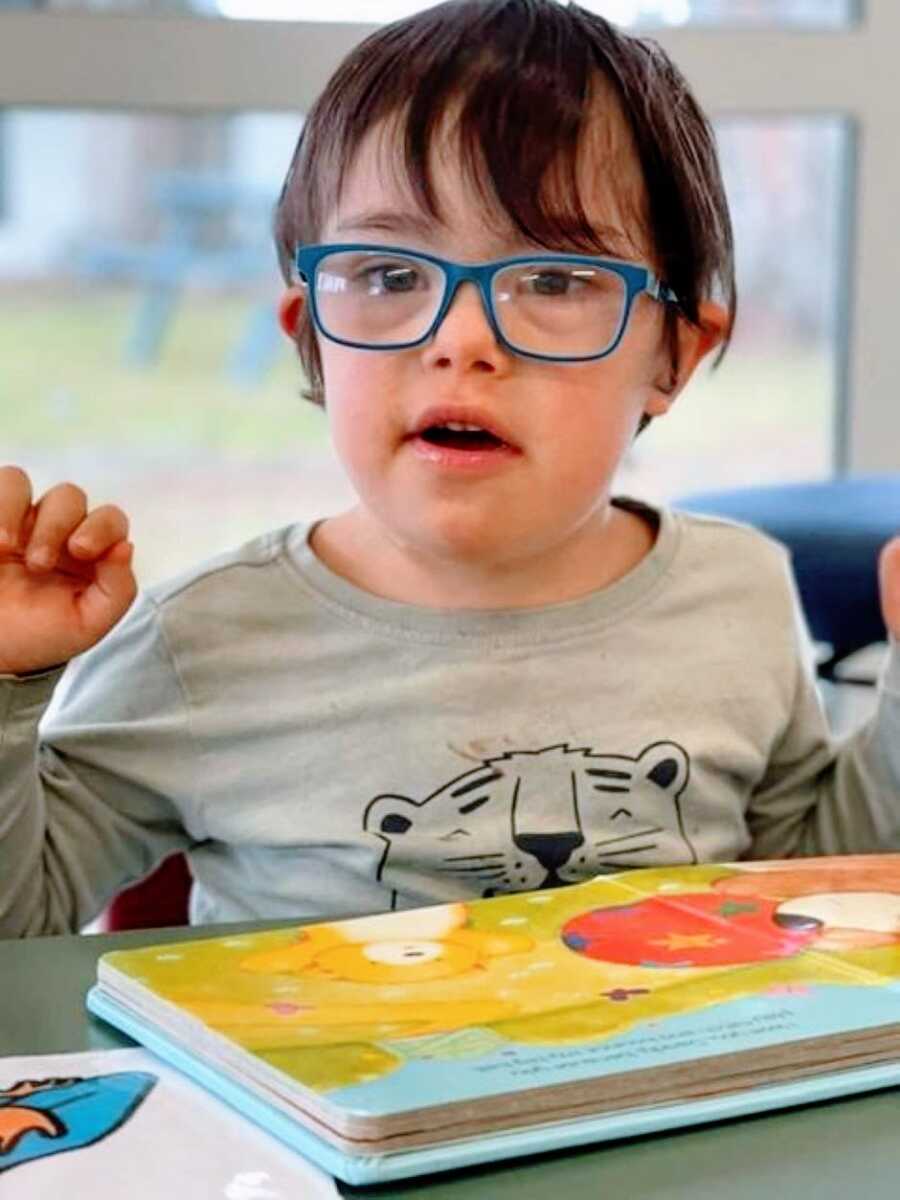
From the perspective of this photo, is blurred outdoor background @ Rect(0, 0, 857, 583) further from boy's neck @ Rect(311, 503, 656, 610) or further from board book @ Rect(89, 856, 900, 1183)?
board book @ Rect(89, 856, 900, 1183)

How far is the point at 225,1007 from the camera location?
755 mm

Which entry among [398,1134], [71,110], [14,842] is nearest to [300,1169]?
[398,1134]

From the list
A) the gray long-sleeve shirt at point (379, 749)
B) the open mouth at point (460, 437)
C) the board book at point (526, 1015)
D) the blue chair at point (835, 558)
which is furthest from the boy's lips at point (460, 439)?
the blue chair at point (835, 558)

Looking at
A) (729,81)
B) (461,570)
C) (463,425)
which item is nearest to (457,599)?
(461,570)

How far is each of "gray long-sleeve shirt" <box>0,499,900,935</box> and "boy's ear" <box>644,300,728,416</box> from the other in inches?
3.9

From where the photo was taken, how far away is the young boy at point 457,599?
103cm

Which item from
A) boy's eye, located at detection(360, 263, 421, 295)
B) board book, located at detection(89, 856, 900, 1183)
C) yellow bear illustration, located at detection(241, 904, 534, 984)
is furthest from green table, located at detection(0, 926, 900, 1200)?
boy's eye, located at detection(360, 263, 421, 295)

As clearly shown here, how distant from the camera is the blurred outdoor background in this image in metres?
1.92

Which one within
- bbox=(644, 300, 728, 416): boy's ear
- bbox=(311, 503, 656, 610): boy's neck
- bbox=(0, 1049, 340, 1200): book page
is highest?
bbox=(644, 300, 728, 416): boy's ear

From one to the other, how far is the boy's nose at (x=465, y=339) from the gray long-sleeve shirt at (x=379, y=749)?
6.0 inches

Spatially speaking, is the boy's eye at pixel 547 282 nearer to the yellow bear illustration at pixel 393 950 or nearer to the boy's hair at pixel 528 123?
the boy's hair at pixel 528 123

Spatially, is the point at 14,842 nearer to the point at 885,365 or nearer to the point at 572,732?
the point at 572,732

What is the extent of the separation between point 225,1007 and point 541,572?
1.39 ft

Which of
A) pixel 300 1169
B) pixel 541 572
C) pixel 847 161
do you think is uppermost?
pixel 847 161
